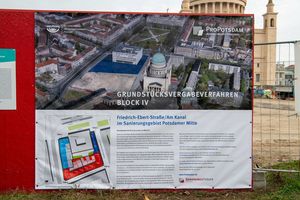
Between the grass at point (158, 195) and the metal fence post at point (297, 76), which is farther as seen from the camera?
the metal fence post at point (297, 76)

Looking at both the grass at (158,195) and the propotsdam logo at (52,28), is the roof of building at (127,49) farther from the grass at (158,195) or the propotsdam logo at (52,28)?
the grass at (158,195)

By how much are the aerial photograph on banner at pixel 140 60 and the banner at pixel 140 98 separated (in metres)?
0.01

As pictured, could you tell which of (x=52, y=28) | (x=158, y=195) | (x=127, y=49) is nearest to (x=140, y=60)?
(x=127, y=49)

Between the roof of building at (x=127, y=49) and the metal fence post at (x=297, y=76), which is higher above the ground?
the roof of building at (x=127, y=49)

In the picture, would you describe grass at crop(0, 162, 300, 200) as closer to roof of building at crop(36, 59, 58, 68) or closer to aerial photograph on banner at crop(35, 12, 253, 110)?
aerial photograph on banner at crop(35, 12, 253, 110)

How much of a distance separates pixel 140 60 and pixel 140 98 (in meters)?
0.54

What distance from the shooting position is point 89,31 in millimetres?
5355

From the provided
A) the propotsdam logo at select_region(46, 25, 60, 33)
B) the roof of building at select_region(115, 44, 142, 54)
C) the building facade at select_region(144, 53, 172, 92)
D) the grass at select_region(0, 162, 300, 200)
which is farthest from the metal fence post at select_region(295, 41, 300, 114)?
the propotsdam logo at select_region(46, 25, 60, 33)

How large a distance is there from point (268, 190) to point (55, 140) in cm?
329

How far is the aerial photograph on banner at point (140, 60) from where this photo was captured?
5340mm

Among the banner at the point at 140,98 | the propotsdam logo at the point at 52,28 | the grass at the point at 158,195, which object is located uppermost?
the propotsdam logo at the point at 52,28

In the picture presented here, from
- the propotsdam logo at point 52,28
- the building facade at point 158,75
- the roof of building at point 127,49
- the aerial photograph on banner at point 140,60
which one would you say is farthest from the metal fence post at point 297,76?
the propotsdam logo at point 52,28

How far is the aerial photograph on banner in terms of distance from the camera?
534cm

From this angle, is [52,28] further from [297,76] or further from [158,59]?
[297,76]
